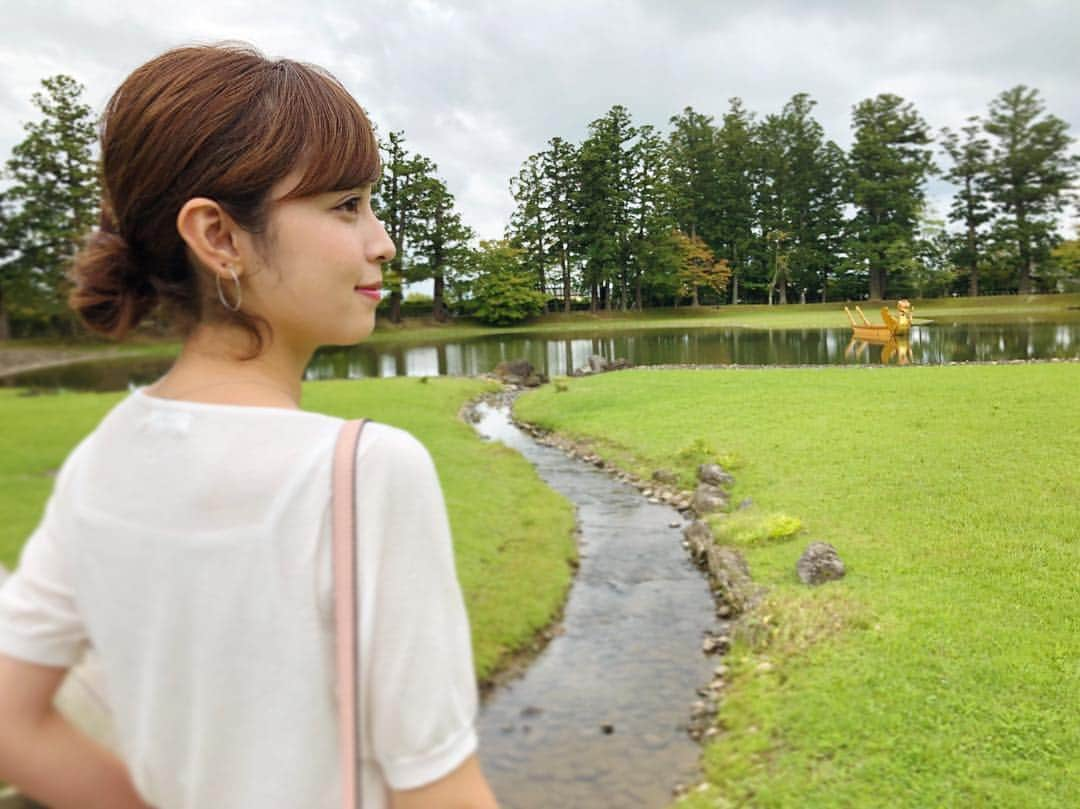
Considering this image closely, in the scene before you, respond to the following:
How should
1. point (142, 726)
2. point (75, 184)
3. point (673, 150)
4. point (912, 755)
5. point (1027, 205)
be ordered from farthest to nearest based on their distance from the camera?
1. point (1027, 205)
2. point (673, 150)
3. point (912, 755)
4. point (75, 184)
5. point (142, 726)

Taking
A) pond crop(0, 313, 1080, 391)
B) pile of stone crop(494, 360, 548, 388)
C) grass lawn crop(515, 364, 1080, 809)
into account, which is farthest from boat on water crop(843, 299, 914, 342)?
pile of stone crop(494, 360, 548, 388)

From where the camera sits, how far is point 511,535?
6551 mm

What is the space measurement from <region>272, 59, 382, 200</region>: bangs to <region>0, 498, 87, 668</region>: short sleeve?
0.42m

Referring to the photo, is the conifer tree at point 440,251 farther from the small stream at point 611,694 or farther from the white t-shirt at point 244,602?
the white t-shirt at point 244,602

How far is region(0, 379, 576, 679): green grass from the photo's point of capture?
0.92m

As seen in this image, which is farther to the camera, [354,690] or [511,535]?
[511,535]

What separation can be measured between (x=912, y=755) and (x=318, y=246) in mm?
3557

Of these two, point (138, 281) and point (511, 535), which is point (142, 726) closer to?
point (138, 281)

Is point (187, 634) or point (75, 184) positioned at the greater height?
point (75, 184)

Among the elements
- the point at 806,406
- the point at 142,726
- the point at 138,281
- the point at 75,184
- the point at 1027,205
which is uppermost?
the point at 1027,205

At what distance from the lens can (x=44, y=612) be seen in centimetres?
75

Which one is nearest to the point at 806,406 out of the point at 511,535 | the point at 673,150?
the point at 673,150

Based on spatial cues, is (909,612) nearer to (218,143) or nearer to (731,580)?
(731,580)

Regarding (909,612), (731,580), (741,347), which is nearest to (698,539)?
(731,580)
